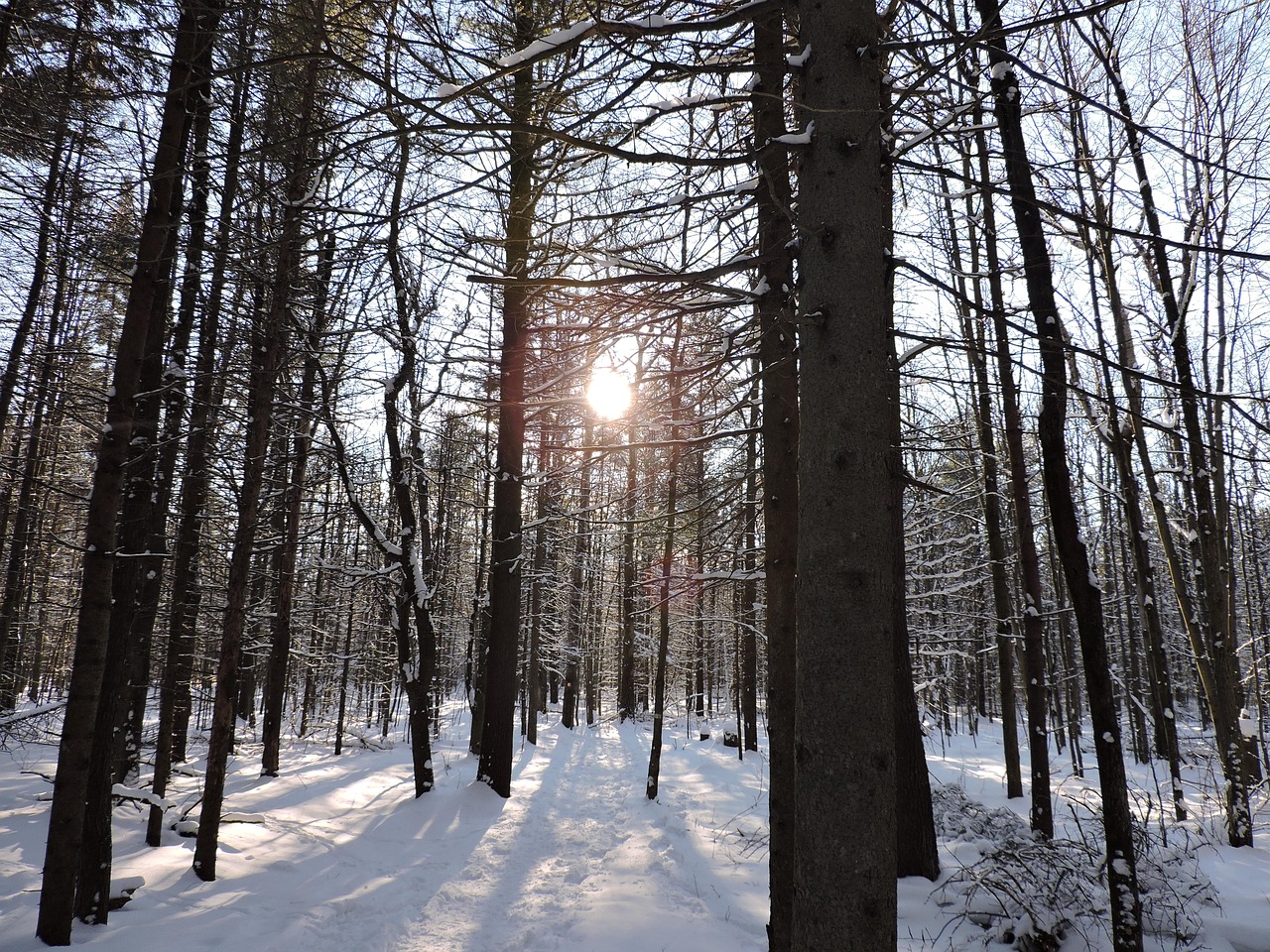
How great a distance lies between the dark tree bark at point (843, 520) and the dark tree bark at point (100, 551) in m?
4.11

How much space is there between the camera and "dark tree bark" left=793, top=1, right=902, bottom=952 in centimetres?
199

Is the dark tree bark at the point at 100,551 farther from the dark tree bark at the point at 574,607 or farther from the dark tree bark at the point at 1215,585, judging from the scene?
the dark tree bark at the point at 574,607

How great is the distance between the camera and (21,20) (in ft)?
14.0

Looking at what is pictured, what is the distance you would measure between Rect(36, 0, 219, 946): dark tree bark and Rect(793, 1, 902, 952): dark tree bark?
Answer: 4.11 m

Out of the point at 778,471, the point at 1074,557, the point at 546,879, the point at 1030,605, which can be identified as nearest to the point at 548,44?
the point at 778,471

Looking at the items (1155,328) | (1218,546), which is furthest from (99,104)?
(1218,546)

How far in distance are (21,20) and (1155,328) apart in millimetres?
12595

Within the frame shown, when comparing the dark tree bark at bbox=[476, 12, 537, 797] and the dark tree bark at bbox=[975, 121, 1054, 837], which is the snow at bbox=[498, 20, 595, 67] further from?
the dark tree bark at bbox=[975, 121, 1054, 837]

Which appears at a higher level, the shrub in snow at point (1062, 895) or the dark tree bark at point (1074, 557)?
the dark tree bark at point (1074, 557)

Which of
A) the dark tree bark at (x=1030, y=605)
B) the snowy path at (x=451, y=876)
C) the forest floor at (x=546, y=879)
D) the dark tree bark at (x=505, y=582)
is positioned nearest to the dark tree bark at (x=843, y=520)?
the forest floor at (x=546, y=879)

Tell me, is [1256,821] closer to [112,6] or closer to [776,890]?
[776,890]

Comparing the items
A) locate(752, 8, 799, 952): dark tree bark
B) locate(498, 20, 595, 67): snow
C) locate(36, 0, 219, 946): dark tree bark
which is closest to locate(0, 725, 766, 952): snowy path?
locate(36, 0, 219, 946): dark tree bark

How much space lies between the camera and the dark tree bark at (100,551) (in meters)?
4.27

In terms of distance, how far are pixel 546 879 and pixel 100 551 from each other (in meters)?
5.00
